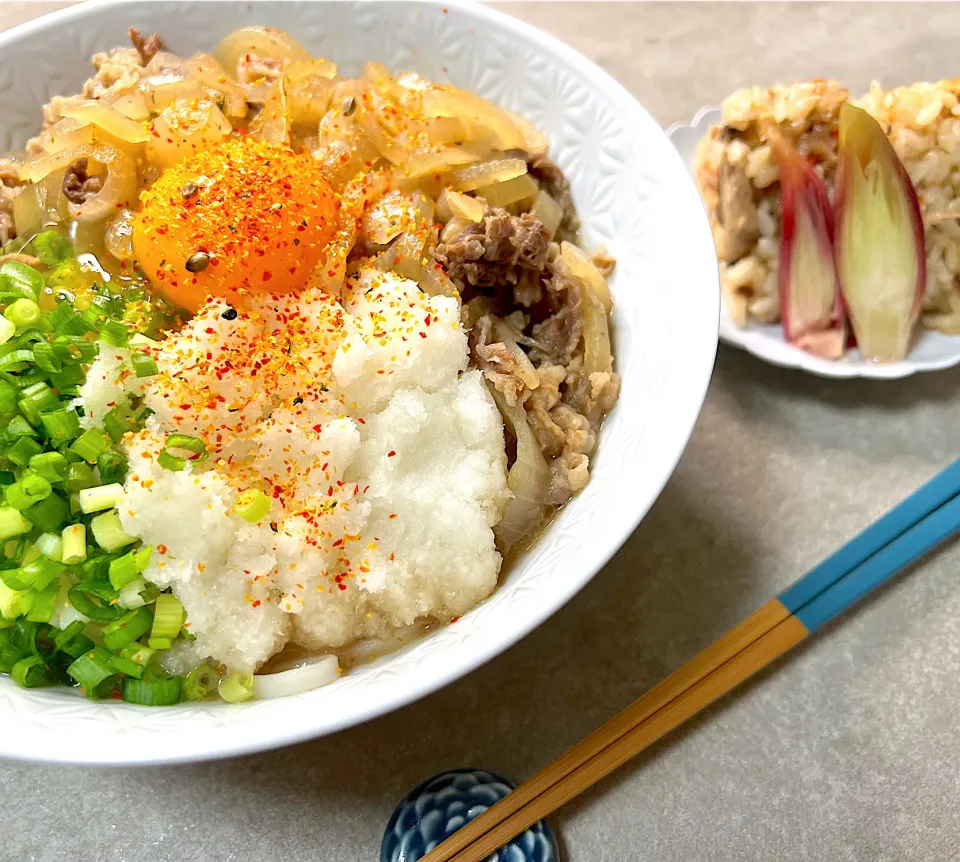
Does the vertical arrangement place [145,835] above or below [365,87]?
below

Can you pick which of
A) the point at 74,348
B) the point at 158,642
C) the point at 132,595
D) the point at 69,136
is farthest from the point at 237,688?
the point at 69,136

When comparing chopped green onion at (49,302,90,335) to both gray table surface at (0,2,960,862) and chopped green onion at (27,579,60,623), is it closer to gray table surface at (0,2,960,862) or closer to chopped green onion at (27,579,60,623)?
chopped green onion at (27,579,60,623)

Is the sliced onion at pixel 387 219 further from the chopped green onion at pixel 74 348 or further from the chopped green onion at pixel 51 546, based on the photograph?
the chopped green onion at pixel 51 546

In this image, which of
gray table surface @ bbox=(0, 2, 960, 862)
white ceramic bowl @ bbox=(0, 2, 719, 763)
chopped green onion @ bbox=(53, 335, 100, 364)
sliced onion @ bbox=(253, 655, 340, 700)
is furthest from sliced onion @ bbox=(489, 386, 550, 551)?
chopped green onion @ bbox=(53, 335, 100, 364)

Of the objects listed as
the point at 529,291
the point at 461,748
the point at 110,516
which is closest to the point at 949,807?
the point at 461,748

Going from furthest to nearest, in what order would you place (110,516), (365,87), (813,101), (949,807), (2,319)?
(813,101), (365,87), (949,807), (2,319), (110,516)

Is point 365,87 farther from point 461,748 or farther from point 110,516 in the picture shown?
point 461,748
